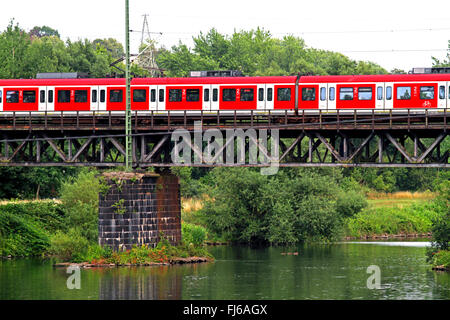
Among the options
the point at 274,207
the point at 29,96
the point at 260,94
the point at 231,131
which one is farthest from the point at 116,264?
the point at 274,207

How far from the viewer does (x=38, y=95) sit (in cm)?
5744

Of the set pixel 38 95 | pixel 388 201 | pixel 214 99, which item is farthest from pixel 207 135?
pixel 388 201

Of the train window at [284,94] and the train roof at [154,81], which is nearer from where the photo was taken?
the train window at [284,94]

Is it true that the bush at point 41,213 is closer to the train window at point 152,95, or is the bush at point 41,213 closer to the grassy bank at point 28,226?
the grassy bank at point 28,226

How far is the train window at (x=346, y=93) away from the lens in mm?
53694

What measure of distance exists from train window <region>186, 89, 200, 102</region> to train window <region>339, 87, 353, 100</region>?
8.62 m

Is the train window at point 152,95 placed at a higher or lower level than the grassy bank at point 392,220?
higher

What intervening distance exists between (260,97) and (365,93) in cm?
625

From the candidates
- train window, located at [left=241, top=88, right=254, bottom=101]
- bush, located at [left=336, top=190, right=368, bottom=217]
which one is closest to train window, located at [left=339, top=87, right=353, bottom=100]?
train window, located at [left=241, top=88, right=254, bottom=101]

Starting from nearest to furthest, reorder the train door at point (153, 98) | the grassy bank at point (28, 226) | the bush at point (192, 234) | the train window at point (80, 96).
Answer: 1. the train door at point (153, 98)
2. the train window at point (80, 96)
3. the bush at point (192, 234)
4. the grassy bank at point (28, 226)

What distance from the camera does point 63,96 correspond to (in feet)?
188

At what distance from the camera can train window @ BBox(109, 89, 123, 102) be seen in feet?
185

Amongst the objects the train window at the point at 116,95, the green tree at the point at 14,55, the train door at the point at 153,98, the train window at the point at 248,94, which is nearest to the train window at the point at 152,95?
the train door at the point at 153,98

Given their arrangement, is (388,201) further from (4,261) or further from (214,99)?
(4,261)
